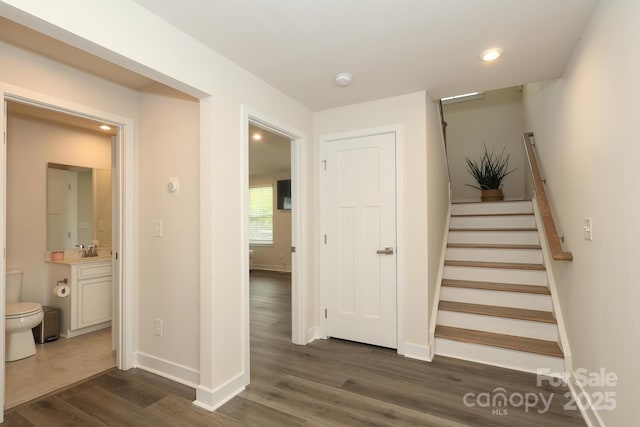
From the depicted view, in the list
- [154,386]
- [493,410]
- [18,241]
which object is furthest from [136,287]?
[493,410]

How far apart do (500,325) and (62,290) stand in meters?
4.30

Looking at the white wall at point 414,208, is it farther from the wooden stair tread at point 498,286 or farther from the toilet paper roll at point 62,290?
the toilet paper roll at point 62,290

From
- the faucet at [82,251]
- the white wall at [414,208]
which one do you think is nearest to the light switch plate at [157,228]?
the faucet at [82,251]

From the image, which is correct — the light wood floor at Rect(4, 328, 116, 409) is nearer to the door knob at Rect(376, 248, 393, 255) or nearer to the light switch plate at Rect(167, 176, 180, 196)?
the light switch plate at Rect(167, 176, 180, 196)

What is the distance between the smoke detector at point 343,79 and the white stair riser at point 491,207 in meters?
2.67

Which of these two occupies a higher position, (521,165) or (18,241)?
(521,165)

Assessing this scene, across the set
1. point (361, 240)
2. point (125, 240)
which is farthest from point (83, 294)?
point (361, 240)

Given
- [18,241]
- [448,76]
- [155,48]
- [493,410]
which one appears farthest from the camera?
[18,241]

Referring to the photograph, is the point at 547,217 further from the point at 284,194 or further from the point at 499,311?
the point at 284,194

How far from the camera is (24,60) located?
2.11 meters

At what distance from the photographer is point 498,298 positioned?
3.02m

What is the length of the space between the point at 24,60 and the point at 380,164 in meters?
2.76

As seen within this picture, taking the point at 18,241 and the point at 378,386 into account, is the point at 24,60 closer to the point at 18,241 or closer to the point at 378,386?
the point at 18,241

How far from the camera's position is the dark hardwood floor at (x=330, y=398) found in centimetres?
195
